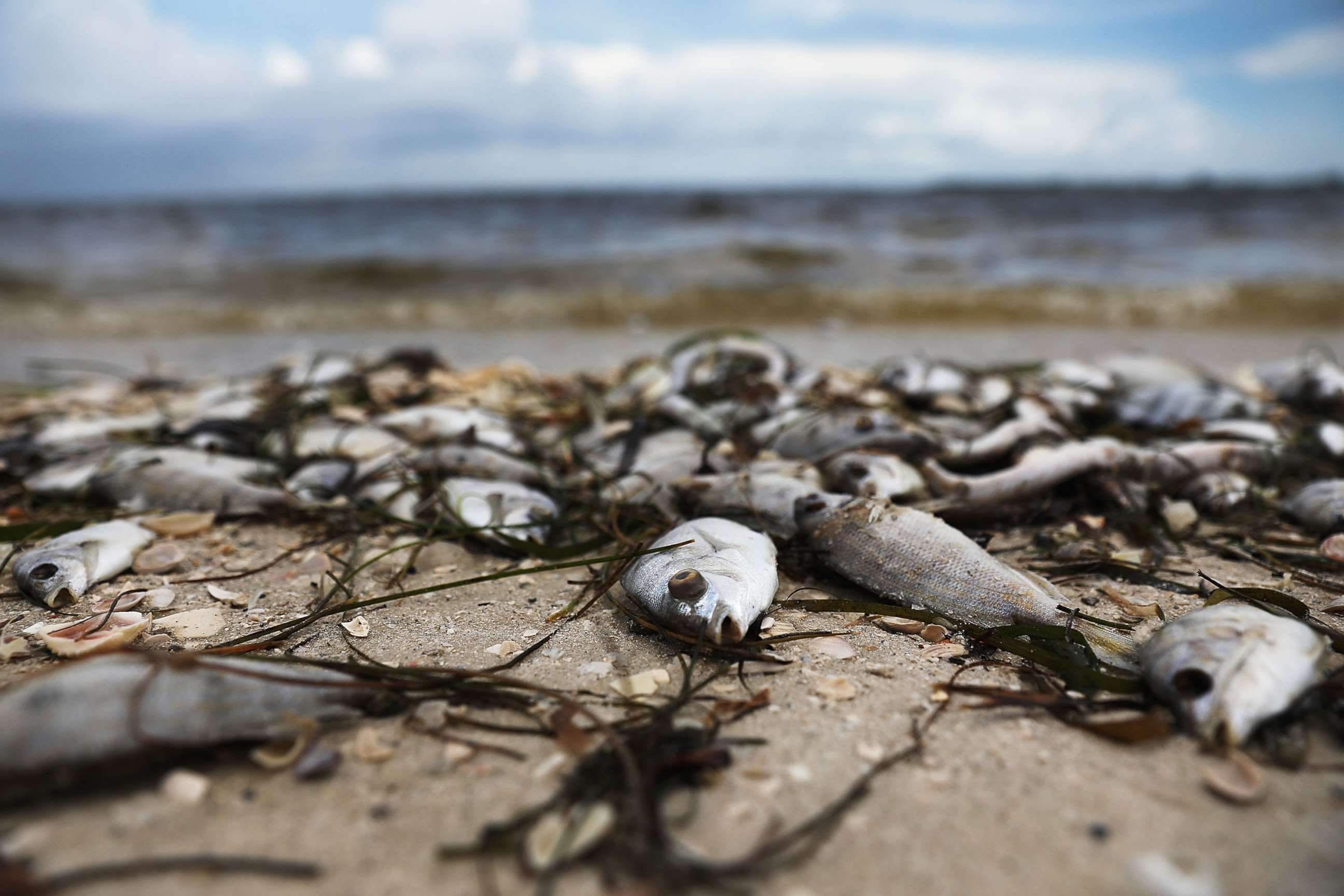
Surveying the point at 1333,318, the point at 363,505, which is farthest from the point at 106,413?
the point at 1333,318

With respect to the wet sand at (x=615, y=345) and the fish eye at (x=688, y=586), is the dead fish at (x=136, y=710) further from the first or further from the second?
the wet sand at (x=615, y=345)

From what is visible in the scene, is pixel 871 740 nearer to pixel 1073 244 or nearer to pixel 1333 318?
pixel 1333 318

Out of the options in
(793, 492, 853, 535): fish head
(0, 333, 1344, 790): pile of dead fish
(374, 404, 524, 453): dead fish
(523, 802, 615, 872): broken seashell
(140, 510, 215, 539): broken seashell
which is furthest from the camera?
(374, 404, 524, 453): dead fish

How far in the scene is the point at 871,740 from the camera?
194 centimetres

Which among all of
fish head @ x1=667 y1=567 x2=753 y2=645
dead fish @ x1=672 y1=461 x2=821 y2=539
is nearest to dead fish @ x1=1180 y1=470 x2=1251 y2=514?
dead fish @ x1=672 y1=461 x2=821 y2=539

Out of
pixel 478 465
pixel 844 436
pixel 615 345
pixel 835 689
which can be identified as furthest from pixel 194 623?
pixel 615 345

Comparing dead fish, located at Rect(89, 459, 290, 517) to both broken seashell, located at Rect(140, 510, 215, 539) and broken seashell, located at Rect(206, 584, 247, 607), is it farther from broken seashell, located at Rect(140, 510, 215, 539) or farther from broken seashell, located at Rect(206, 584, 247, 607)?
broken seashell, located at Rect(206, 584, 247, 607)

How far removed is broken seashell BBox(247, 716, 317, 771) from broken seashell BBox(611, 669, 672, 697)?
0.77 m

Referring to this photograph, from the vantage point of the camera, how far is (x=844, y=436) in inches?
145

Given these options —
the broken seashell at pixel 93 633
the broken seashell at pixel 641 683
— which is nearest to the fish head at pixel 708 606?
the broken seashell at pixel 641 683

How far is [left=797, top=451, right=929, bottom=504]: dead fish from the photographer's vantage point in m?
3.18

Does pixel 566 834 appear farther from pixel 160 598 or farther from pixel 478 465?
pixel 478 465

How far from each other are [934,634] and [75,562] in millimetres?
2998

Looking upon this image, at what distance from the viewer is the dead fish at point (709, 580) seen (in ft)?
7.43
